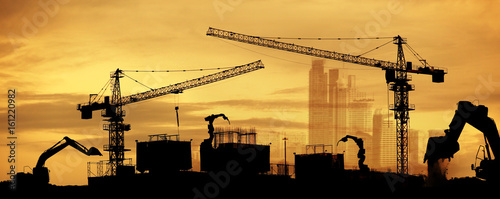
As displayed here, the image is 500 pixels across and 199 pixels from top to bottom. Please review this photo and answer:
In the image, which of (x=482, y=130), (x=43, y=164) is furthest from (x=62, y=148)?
(x=482, y=130)

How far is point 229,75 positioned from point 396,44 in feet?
153

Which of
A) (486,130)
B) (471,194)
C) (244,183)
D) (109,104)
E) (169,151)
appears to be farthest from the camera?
(109,104)

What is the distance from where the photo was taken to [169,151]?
11038cm

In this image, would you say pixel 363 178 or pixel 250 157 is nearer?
pixel 363 178

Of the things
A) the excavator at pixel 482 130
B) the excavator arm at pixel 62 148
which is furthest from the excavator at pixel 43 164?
the excavator at pixel 482 130

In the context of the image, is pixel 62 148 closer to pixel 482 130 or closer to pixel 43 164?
pixel 43 164

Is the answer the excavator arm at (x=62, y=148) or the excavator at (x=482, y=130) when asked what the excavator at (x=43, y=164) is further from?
the excavator at (x=482, y=130)

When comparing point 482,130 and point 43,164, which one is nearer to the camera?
point 482,130

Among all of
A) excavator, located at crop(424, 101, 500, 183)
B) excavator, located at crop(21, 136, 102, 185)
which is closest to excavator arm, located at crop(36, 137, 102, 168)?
excavator, located at crop(21, 136, 102, 185)

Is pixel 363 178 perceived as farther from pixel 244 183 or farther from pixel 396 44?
pixel 396 44

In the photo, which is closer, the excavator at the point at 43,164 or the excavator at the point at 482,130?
the excavator at the point at 482,130

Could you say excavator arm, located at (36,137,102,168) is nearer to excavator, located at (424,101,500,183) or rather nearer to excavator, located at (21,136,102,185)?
excavator, located at (21,136,102,185)

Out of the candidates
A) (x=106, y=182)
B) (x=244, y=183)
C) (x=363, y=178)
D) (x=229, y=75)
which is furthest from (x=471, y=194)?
(x=229, y=75)

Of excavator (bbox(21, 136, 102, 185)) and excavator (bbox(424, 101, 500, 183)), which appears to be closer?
excavator (bbox(424, 101, 500, 183))
